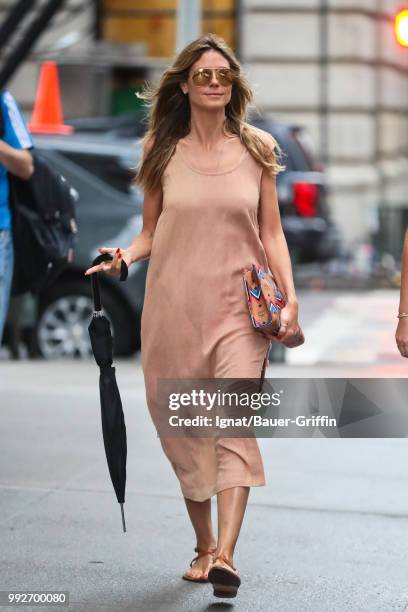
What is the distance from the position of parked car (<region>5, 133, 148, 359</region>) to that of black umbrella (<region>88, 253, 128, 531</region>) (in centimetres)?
581

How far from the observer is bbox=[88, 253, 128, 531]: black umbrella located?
4.36 metres

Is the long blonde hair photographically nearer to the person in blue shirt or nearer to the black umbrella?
the black umbrella

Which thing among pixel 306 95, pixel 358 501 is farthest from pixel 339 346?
pixel 306 95

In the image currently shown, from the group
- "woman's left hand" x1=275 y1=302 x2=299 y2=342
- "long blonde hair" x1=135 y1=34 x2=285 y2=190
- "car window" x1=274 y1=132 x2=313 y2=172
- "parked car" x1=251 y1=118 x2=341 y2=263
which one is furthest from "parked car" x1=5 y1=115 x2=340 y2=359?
"woman's left hand" x1=275 y1=302 x2=299 y2=342

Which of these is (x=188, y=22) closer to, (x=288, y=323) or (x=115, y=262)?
(x=115, y=262)

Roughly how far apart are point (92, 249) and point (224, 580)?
6.60m

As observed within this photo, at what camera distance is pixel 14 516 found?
5.42 m

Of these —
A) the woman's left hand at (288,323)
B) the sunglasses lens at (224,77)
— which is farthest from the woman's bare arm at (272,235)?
the sunglasses lens at (224,77)

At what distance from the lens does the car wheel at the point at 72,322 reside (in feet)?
34.4

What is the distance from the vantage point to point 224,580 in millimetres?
4105

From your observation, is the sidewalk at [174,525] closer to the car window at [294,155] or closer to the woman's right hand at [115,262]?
the woman's right hand at [115,262]

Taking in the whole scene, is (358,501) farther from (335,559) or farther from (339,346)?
(339,346)

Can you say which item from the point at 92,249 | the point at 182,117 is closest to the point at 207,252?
the point at 182,117

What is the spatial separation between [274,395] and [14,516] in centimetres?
151
